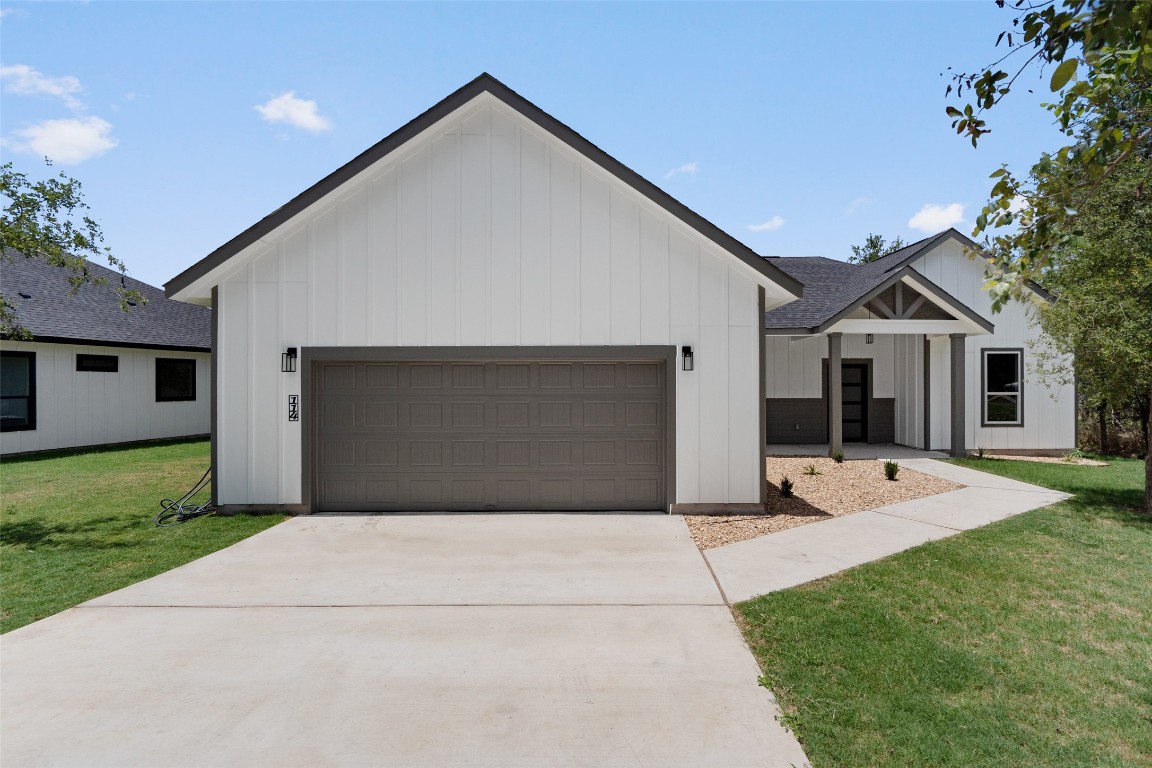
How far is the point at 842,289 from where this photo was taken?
1558 centimetres

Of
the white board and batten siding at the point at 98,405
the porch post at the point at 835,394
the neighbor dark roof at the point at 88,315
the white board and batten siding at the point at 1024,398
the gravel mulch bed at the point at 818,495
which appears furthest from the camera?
the neighbor dark roof at the point at 88,315

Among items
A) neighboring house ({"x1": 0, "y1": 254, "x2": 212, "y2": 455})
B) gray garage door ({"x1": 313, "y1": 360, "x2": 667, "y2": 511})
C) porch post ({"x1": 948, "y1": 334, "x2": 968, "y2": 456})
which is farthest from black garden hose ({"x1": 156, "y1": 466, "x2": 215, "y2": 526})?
porch post ({"x1": 948, "y1": 334, "x2": 968, "y2": 456})

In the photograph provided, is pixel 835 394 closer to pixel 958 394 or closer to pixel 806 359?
pixel 806 359

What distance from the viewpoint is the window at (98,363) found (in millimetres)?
16031

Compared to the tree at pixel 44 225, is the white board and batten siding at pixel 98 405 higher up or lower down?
lower down

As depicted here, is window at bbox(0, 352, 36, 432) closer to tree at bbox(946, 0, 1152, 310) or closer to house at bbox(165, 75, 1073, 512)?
house at bbox(165, 75, 1073, 512)

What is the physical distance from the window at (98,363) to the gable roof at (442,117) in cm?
1092

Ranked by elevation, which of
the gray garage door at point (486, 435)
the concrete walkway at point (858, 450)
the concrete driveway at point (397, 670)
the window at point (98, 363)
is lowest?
the concrete driveway at point (397, 670)

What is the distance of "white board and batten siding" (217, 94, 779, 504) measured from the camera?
8430mm

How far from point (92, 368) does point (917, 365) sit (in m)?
22.3

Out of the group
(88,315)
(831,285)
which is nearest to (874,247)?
(831,285)

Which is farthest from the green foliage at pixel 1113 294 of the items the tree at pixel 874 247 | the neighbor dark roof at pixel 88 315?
Result: the tree at pixel 874 247

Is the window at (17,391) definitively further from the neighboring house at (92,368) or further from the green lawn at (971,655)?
the green lawn at (971,655)

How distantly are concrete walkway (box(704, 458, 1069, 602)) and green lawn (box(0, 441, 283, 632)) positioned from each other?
5.99 meters
